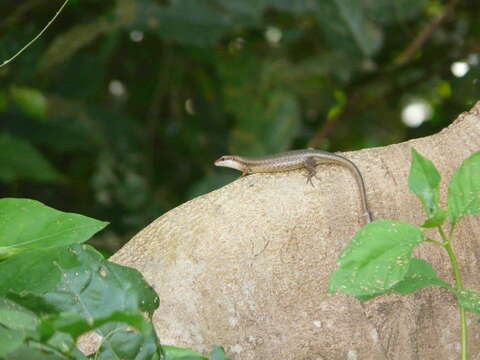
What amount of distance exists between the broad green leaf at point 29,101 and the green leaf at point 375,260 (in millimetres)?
4016

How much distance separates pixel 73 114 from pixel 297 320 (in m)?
3.72

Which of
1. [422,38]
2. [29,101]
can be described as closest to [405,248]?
[422,38]

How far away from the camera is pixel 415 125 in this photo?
5789 mm

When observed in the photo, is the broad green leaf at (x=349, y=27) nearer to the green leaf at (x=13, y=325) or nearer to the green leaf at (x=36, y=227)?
the green leaf at (x=36, y=227)

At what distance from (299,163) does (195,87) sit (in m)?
3.52

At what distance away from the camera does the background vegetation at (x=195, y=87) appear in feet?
17.1

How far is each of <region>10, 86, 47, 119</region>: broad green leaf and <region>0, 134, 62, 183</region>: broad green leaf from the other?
17.0 inches

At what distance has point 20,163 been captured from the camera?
5023mm

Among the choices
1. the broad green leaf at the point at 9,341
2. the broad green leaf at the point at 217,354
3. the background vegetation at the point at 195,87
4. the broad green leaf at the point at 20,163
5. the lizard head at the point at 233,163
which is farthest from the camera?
the background vegetation at the point at 195,87

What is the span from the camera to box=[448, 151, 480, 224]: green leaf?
6.31ft

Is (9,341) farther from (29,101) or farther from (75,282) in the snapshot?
(29,101)

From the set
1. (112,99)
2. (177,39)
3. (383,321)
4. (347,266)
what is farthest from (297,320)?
(112,99)

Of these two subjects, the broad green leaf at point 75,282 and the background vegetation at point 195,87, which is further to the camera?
the background vegetation at point 195,87

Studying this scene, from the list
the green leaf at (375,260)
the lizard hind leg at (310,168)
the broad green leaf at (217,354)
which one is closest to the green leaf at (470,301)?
the green leaf at (375,260)
